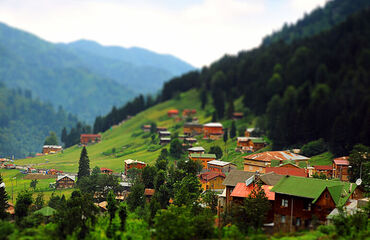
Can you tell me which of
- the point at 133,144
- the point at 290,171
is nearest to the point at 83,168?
the point at 290,171

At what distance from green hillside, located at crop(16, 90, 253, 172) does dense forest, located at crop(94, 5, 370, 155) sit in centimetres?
843

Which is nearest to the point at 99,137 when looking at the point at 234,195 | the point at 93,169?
the point at 93,169

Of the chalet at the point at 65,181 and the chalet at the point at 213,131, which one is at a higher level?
the chalet at the point at 213,131

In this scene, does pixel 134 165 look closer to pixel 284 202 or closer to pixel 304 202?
pixel 284 202

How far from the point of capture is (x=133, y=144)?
378ft

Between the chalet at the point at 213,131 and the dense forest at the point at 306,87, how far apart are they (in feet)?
37.7

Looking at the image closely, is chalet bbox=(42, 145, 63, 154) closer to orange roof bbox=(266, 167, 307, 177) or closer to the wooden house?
the wooden house

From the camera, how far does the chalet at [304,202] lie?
42625 millimetres

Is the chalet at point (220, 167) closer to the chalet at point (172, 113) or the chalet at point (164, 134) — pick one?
the chalet at point (164, 134)

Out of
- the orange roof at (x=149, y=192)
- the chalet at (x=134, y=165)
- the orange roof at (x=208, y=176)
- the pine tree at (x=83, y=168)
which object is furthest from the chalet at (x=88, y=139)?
the orange roof at (x=149, y=192)

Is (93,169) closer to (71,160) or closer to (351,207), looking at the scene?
(71,160)

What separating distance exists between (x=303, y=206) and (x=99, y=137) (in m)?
98.5

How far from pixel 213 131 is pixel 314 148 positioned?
35.6 metres

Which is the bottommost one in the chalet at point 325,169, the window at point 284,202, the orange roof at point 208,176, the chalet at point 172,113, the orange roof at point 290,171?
the window at point 284,202
